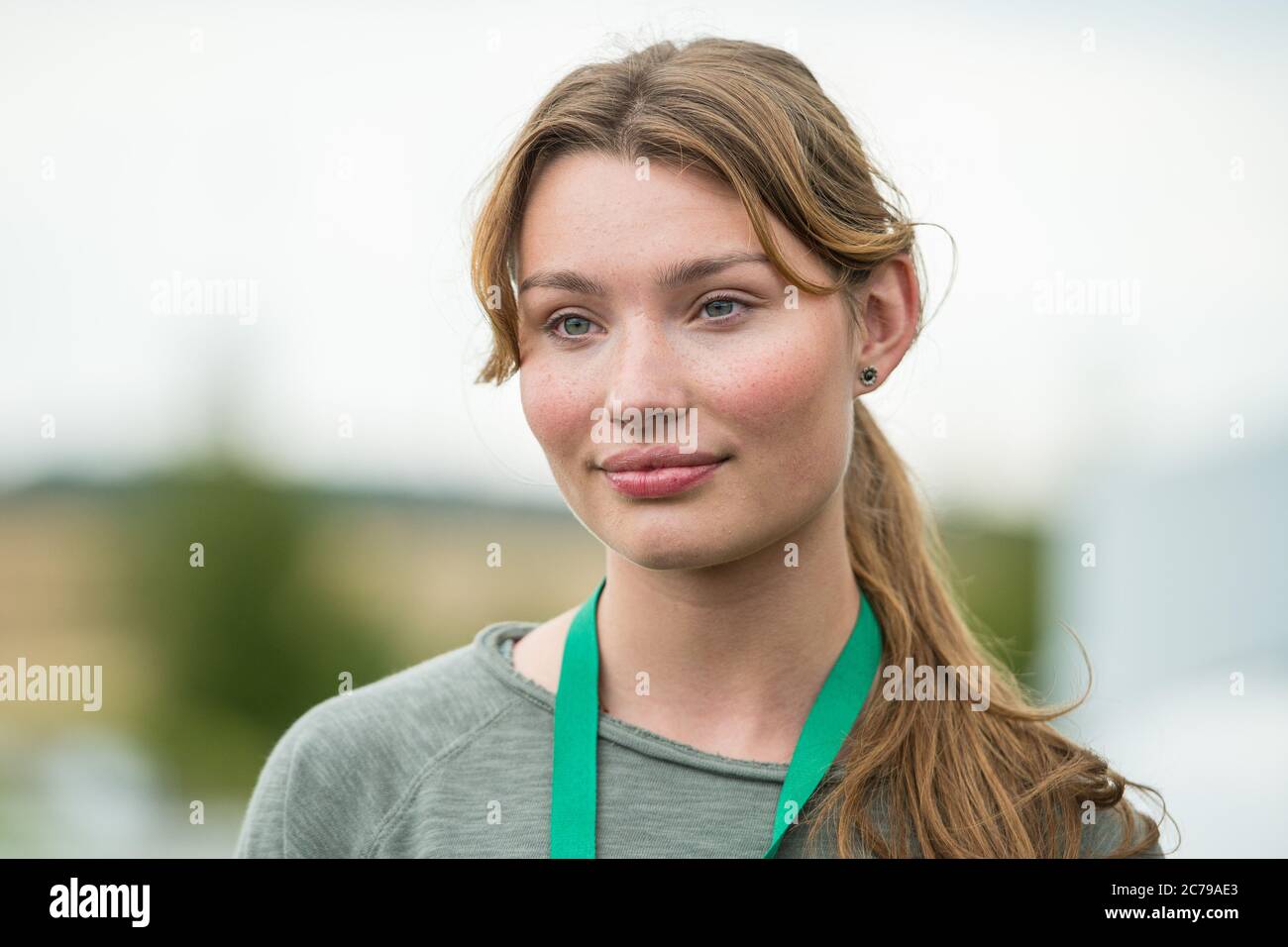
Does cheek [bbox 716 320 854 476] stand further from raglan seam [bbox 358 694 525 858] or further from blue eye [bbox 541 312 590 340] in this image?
raglan seam [bbox 358 694 525 858]

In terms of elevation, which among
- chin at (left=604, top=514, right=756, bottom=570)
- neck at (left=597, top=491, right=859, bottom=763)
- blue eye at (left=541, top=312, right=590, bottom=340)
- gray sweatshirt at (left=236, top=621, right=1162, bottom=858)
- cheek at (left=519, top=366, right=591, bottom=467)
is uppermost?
blue eye at (left=541, top=312, right=590, bottom=340)

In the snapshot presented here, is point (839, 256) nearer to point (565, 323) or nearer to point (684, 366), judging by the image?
point (684, 366)

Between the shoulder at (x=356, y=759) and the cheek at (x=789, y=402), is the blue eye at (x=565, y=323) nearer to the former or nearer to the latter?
the cheek at (x=789, y=402)

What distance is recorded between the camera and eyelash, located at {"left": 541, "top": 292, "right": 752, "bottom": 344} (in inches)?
84.9

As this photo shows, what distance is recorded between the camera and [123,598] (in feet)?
37.2

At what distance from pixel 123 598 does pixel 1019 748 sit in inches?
416

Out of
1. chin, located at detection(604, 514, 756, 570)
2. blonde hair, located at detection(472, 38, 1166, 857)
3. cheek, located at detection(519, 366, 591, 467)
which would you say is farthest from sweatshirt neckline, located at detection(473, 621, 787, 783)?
cheek, located at detection(519, 366, 591, 467)

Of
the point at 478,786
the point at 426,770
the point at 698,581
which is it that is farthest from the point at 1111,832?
the point at 426,770

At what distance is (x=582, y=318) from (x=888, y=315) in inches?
25.4

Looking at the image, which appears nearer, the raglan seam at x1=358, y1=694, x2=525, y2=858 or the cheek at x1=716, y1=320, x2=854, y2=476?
the cheek at x1=716, y1=320, x2=854, y2=476

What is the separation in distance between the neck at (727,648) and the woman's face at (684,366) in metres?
0.14

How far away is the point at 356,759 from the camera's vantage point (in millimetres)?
2389
